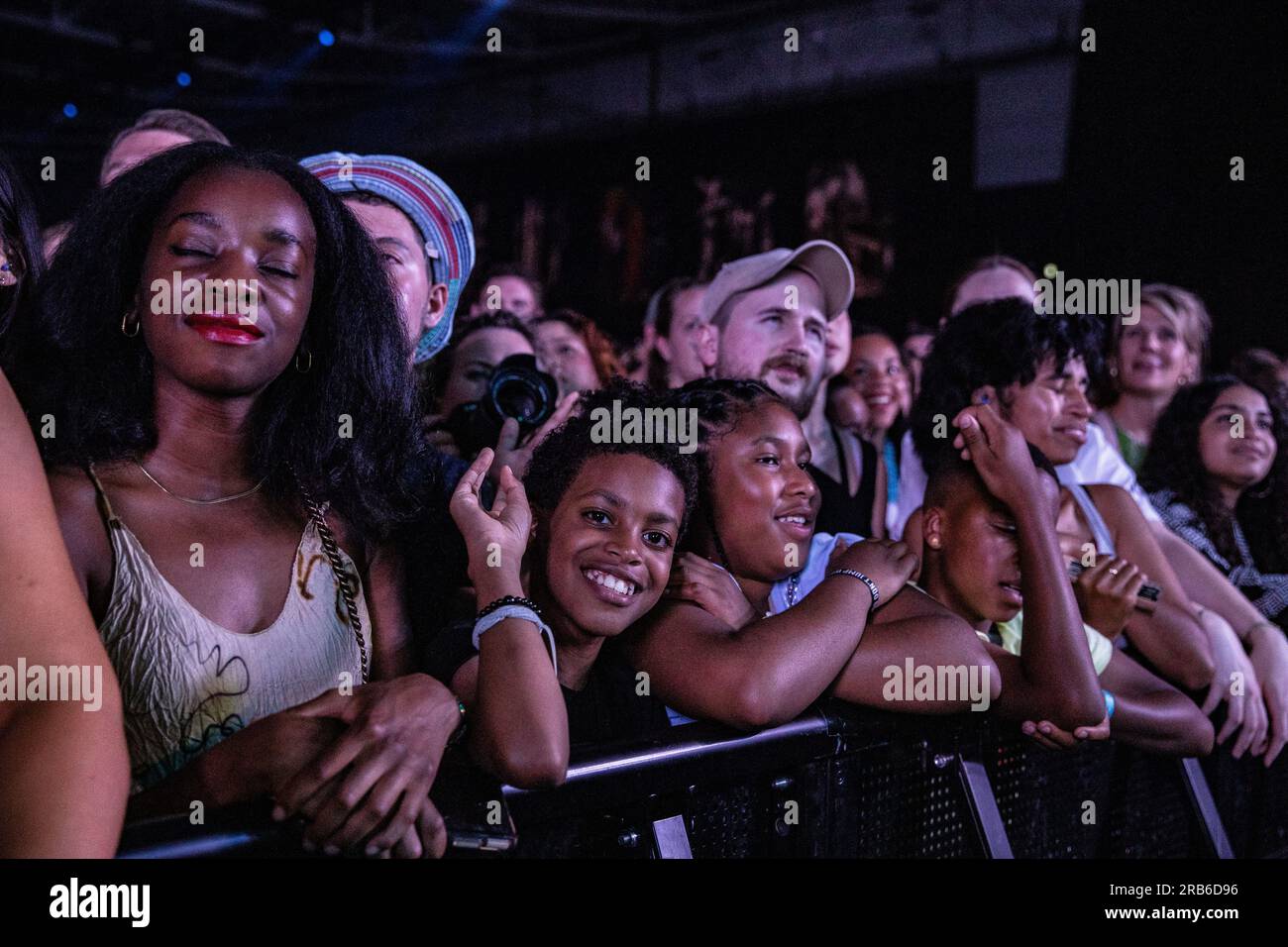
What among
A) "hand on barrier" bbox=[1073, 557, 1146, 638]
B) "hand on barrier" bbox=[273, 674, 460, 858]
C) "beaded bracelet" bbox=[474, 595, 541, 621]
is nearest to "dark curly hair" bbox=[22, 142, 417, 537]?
"beaded bracelet" bbox=[474, 595, 541, 621]

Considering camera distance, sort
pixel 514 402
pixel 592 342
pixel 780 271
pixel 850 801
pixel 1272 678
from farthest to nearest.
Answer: pixel 592 342, pixel 780 271, pixel 1272 678, pixel 514 402, pixel 850 801

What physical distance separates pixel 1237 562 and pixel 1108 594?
139 cm

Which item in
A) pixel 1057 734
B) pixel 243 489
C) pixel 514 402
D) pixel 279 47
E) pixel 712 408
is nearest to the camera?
pixel 243 489

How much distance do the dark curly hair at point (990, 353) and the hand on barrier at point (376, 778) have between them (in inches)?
62.1

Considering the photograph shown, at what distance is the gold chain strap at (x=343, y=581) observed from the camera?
56.5 inches

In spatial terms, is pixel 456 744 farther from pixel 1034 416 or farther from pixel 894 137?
pixel 894 137

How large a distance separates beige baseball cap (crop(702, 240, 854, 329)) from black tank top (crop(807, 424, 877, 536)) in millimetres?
366

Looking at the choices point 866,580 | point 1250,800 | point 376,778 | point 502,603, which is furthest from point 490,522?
point 1250,800

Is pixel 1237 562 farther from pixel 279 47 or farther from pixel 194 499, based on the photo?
pixel 279 47

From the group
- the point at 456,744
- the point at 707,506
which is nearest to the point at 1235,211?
the point at 707,506

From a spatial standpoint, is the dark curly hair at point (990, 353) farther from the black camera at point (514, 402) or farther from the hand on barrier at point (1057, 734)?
the black camera at point (514, 402)

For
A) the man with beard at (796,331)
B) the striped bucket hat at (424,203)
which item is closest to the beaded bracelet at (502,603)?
the striped bucket hat at (424,203)

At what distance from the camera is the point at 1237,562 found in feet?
10.6

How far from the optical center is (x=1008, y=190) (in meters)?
5.85
